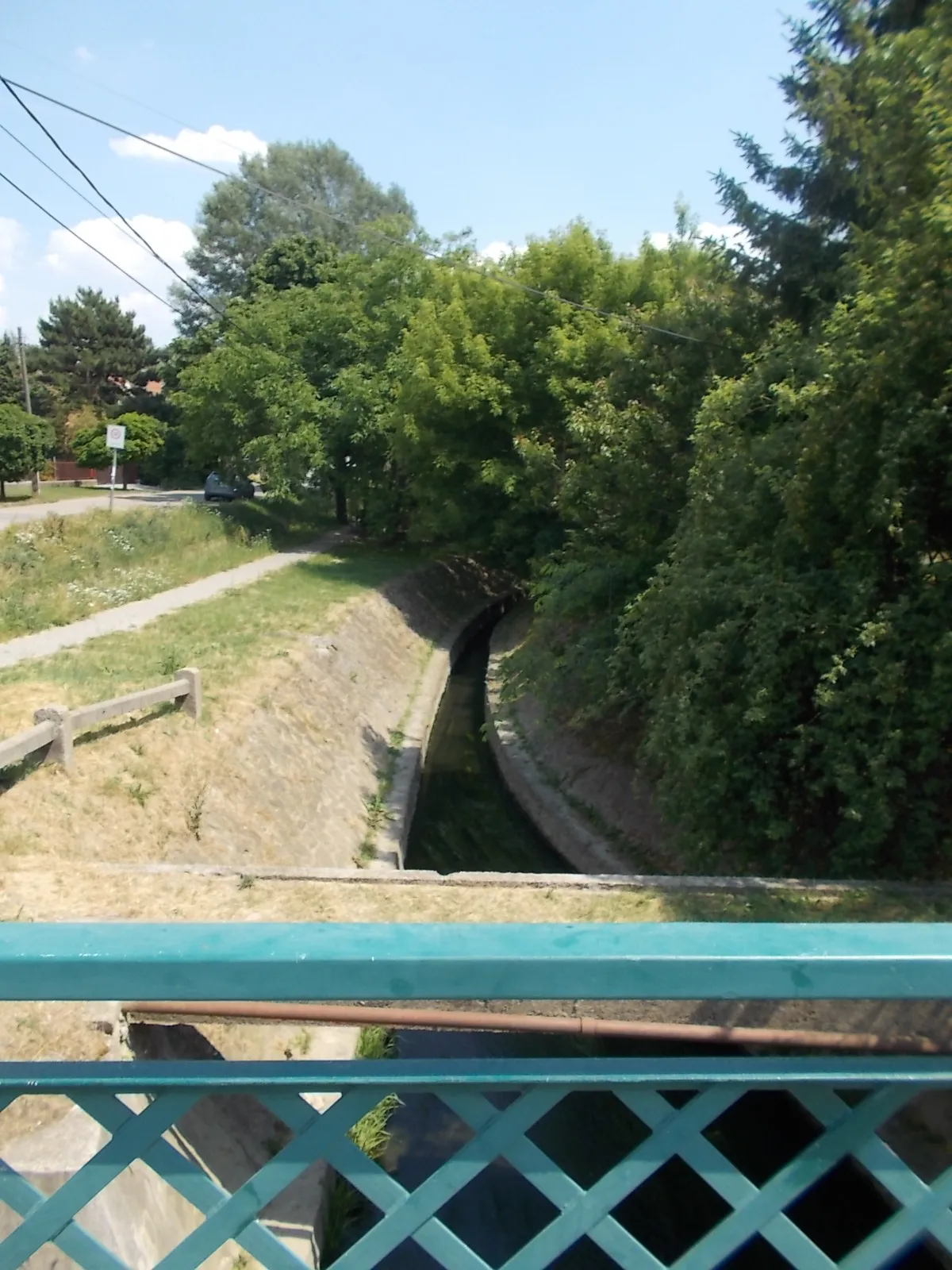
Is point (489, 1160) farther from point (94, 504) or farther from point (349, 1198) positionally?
point (94, 504)

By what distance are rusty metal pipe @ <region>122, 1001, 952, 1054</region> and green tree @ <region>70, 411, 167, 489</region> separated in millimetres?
37684

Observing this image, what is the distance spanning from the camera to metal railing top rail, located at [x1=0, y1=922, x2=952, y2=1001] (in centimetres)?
140

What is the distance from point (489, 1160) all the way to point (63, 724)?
25.9 feet

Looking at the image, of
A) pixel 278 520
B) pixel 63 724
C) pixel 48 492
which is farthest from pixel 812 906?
pixel 48 492

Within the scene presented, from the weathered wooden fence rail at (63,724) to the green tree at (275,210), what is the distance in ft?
158

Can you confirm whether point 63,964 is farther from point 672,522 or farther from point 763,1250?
point 672,522

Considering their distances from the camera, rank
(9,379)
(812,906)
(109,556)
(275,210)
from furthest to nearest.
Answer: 1. (275,210)
2. (9,379)
3. (109,556)
4. (812,906)

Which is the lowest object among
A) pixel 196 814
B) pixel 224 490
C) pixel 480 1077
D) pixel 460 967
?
pixel 196 814

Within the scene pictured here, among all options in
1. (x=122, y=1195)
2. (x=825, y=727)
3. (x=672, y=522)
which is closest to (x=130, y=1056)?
(x=122, y=1195)

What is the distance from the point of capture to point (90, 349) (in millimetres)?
53125

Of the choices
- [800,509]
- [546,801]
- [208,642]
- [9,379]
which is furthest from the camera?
[9,379]

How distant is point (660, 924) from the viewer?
5.08ft

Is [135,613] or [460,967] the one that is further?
[135,613]

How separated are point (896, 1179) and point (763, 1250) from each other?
5514mm
